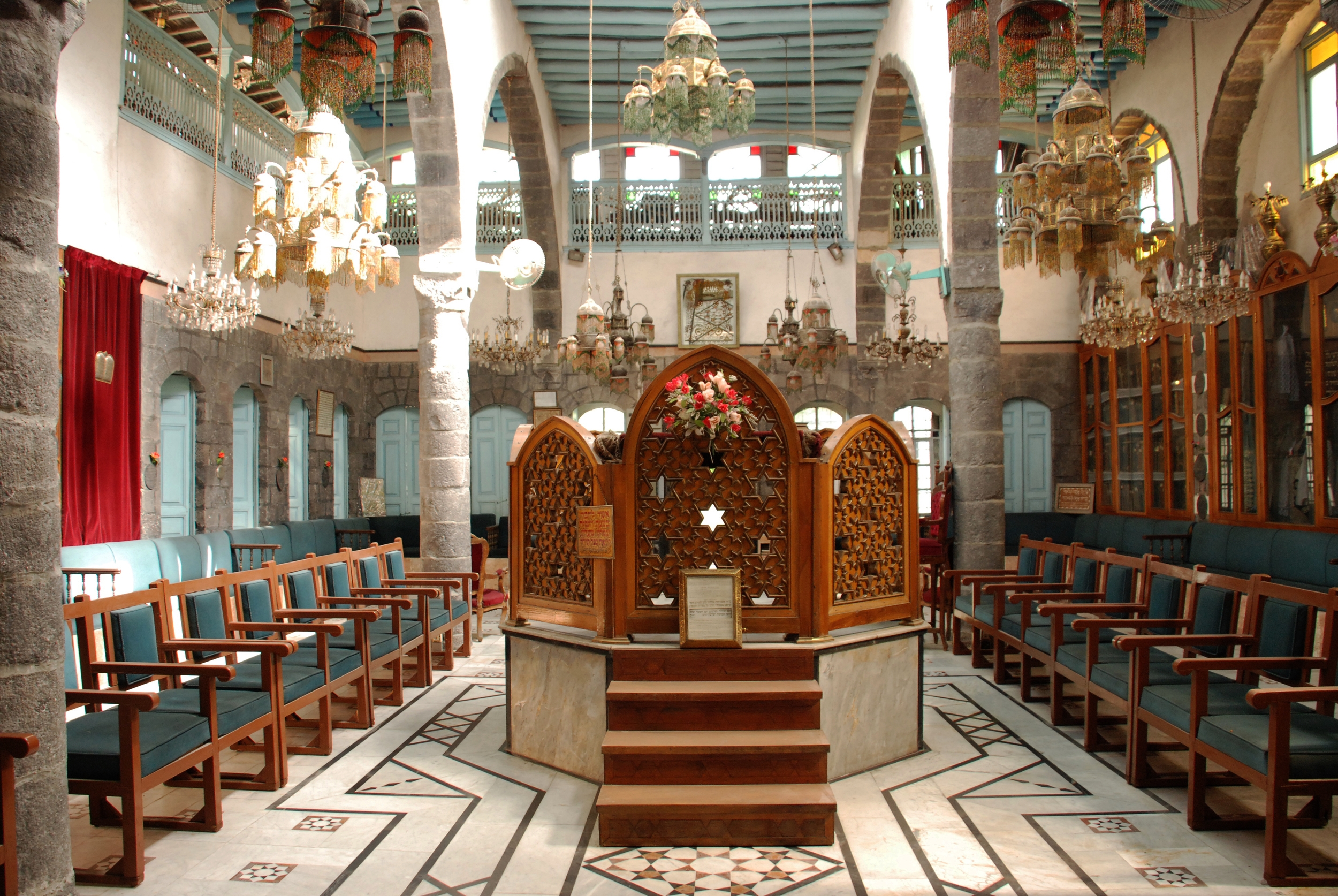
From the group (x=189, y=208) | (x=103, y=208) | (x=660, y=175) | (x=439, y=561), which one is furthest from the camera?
(x=660, y=175)

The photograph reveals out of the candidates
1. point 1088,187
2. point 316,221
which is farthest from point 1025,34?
point 316,221

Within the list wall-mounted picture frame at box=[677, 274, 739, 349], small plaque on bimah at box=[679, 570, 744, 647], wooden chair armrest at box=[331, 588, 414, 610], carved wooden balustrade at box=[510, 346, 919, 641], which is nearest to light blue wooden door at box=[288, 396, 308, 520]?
wall-mounted picture frame at box=[677, 274, 739, 349]

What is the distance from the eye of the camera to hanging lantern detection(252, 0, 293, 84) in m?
3.95

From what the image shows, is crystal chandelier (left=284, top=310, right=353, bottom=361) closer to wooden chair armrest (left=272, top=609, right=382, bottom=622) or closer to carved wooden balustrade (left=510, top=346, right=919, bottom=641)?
wooden chair armrest (left=272, top=609, right=382, bottom=622)

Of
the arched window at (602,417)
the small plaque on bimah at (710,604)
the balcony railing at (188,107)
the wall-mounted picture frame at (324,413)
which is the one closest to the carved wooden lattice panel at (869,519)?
the small plaque on bimah at (710,604)

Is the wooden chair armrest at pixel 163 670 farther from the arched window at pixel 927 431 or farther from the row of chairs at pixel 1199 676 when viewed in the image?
the arched window at pixel 927 431

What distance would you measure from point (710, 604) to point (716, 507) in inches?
18.2

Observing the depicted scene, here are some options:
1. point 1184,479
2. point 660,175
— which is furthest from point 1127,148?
point 660,175

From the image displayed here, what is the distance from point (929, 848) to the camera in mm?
3363

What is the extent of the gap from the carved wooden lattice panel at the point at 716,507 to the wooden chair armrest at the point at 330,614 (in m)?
1.69

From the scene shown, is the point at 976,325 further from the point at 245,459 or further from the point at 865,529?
the point at 245,459

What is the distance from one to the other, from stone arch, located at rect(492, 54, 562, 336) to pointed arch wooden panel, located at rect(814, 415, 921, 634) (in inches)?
301

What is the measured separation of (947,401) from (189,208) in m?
10.2

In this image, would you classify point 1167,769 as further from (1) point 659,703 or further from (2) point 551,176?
(2) point 551,176
